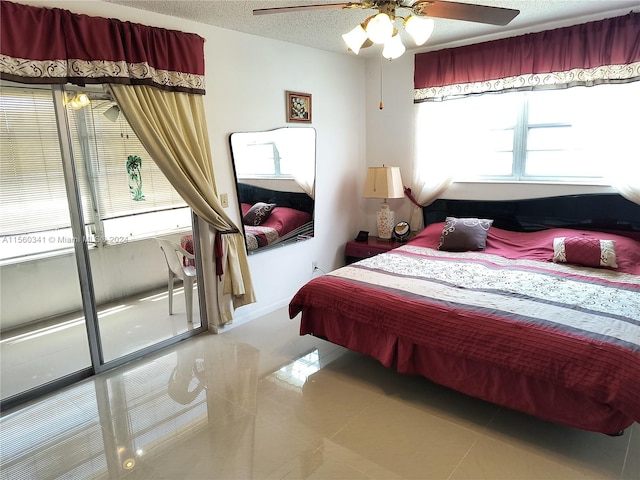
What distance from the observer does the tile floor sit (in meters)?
2.08

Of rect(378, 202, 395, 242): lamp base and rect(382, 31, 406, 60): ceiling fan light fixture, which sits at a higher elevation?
rect(382, 31, 406, 60): ceiling fan light fixture

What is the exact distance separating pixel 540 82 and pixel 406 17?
2133 mm

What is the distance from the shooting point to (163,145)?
298cm

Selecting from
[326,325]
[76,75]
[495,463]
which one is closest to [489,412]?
[495,463]

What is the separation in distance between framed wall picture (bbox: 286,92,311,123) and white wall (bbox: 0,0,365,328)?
0.07m

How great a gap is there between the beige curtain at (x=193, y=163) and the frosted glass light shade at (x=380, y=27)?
1650 millimetres

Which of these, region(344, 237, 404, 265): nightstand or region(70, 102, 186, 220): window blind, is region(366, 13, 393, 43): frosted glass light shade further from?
region(344, 237, 404, 265): nightstand

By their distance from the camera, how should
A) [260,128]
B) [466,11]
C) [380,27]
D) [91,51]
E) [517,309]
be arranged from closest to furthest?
[380,27] < [466,11] < [517,309] < [91,51] < [260,128]

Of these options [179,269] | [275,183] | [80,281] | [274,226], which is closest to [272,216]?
[274,226]

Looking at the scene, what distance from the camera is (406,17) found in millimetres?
2119

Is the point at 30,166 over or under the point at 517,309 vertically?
over

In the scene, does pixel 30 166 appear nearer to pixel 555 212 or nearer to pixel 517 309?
pixel 517 309

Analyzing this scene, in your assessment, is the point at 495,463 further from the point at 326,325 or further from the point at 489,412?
the point at 326,325


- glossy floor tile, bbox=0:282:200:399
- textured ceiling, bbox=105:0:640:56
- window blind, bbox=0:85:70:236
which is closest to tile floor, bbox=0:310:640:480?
glossy floor tile, bbox=0:282:200:399
